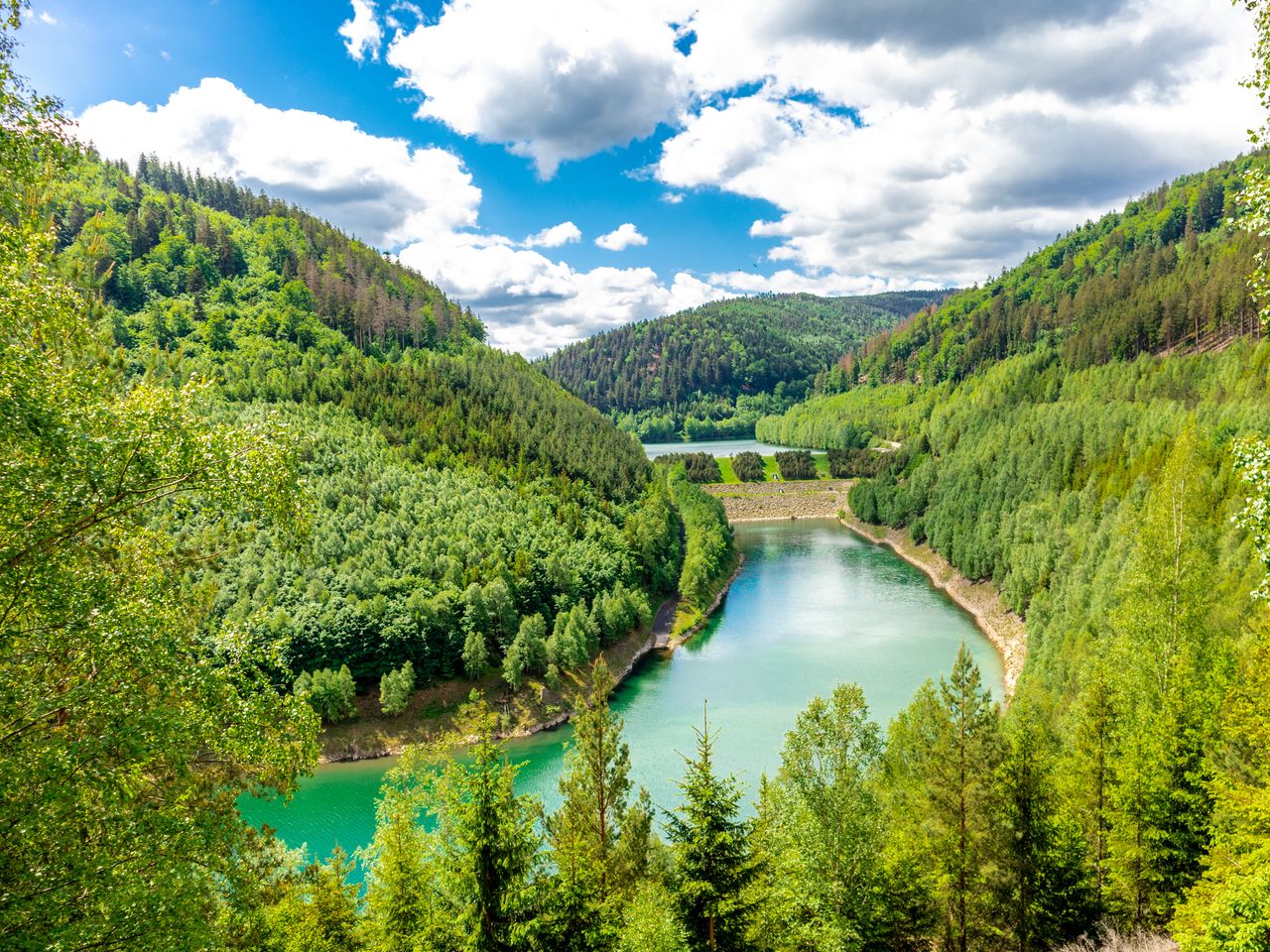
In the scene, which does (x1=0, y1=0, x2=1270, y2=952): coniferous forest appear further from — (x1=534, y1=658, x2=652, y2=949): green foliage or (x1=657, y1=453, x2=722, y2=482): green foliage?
(x1=657, y1=453, x2=722, y2=482): green foliage

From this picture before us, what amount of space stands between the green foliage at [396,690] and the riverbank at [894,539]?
39103 mm

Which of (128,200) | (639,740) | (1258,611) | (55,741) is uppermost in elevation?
(128,200)

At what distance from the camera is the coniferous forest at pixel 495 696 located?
6477 mm

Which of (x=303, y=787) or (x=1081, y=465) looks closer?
(x=303, y=787)

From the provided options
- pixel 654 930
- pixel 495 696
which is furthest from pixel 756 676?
pixel 654 930

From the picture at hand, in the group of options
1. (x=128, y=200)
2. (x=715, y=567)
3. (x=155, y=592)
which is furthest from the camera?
(x=128, y=200)

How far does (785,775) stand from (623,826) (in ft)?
18.9

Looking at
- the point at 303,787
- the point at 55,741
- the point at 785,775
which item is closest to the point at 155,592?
the point at 55,741

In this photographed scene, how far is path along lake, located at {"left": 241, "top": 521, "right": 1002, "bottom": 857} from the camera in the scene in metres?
38.2

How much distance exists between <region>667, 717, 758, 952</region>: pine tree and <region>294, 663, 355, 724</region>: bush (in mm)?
34086

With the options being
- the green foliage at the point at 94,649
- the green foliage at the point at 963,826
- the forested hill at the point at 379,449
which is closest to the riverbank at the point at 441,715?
the forested hill at the point at 379,449

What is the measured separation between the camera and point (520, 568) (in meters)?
53.9

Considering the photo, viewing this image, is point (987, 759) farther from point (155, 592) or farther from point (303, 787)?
point (303, 787)

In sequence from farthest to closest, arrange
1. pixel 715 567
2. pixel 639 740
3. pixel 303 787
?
pixel 715 567 → pixel 639 740 → pixel 303 787
